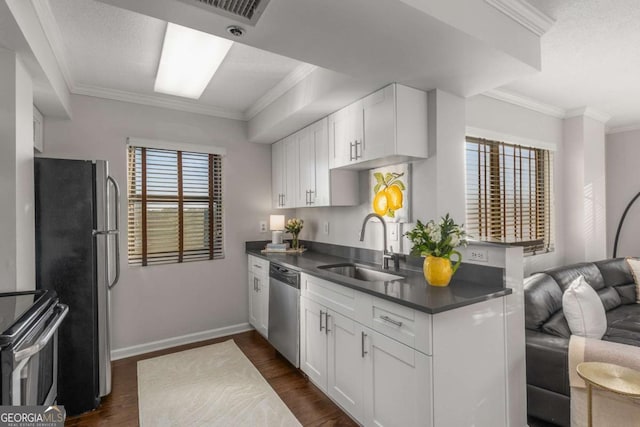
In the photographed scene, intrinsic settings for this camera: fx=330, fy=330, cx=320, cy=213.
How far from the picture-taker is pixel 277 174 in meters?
3.93

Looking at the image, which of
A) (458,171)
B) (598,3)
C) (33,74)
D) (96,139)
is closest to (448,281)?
(458,171)

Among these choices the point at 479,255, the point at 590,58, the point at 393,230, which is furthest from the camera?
the point at 393,230

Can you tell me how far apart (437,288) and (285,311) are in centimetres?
140

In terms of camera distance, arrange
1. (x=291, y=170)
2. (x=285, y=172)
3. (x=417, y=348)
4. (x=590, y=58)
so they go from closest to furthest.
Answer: (x=417, y=348)
(x=590, y=58)
(x=291, y=170)
(x=285, y=172)

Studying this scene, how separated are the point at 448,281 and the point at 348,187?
1328 mm

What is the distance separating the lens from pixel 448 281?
6.65 feet

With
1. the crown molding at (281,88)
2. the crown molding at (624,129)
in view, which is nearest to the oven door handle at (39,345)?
the crown molding at (281,88)

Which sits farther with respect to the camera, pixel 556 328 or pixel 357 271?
pixel 357 271

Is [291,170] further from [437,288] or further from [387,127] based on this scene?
[437,288]

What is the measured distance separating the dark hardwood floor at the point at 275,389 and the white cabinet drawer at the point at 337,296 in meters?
0.69

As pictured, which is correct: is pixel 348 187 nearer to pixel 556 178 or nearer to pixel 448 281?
pixel 448 281

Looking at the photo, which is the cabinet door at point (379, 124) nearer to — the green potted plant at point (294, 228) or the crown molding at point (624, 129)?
the green potted plant at point (294, 228)

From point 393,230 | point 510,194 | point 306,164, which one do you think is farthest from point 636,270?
point 306,164

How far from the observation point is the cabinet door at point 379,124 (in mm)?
2250
